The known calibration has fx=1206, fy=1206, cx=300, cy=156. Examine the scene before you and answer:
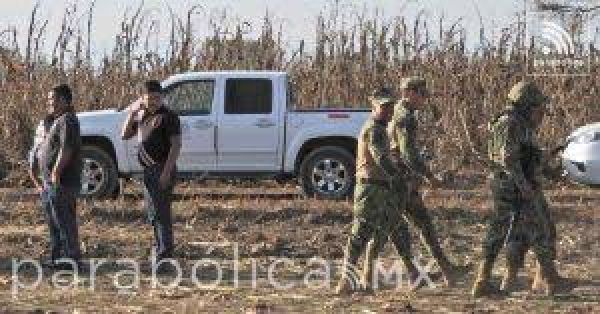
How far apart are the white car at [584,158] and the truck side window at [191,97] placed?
515 cm

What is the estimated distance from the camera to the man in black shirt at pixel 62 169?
1063 centimetres

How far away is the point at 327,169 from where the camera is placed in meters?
17.2

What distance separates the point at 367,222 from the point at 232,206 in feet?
21.8

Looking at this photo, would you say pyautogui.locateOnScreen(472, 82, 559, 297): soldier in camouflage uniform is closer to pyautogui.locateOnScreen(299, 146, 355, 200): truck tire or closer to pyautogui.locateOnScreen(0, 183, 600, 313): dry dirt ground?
pyautogui.locateOnScreen(0, 183, 600, 313): dry dirt ground

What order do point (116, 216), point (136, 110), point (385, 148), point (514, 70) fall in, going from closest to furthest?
point (385, 148), point (136, 110), point (116, 216), point (514, 70)

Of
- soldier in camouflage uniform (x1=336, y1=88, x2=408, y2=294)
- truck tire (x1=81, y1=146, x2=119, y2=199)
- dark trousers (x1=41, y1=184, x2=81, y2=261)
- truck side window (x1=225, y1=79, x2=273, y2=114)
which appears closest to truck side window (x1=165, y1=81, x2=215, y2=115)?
truck side window (x1=225, y1=79, x2=273, y2=114)

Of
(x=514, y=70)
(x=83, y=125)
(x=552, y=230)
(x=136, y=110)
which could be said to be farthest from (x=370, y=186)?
(x=514, y=70)

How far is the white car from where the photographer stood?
17.2 m

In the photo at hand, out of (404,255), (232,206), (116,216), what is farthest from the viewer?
(232,206)

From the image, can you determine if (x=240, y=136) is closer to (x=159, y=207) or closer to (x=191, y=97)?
(x=191, y=97)

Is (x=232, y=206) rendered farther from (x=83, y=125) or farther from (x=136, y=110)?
(x=136, y=110)

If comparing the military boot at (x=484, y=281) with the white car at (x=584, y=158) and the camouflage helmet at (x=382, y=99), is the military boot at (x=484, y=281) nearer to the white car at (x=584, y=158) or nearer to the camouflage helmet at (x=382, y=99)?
the camouflage helmet at (x=382, y=99)

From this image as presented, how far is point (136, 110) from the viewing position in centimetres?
1139

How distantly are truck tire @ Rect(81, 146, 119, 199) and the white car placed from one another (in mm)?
6513
